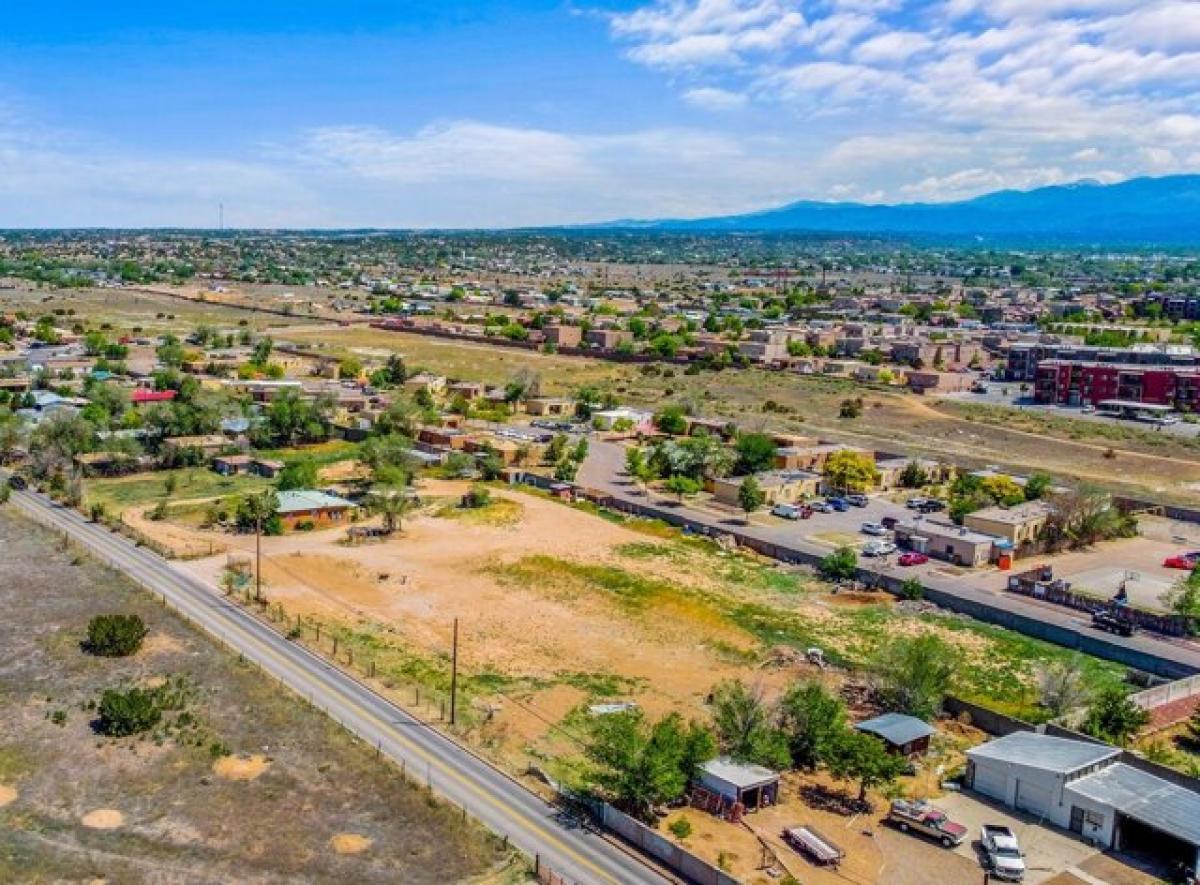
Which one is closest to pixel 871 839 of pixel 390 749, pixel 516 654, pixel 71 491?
pixel 390 749

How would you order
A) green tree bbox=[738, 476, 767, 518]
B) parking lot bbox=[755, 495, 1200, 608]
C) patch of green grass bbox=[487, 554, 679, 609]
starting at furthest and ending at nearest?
green tree bbox=[738, 476, 767, 518] < parking lot bbox=[755, 495, 1200, 608] < patch of green grass bbox=[487, 554, 679, 609]

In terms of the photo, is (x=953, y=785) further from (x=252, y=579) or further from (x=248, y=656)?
(x=252, y=579)

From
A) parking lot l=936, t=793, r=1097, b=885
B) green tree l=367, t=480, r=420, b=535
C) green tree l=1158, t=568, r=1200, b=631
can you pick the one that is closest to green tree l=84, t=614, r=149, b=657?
green tree l=367, t=480, r=420, b=535

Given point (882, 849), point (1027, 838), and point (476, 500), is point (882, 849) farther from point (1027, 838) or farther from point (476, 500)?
point (476, 500)

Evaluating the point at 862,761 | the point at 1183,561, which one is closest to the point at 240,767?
the point at 862,761

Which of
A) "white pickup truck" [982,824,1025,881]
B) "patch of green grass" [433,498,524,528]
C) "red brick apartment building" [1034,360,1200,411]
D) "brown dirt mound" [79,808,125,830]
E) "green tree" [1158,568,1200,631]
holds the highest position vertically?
"red brick apartment building" [1034,360,1200,411]

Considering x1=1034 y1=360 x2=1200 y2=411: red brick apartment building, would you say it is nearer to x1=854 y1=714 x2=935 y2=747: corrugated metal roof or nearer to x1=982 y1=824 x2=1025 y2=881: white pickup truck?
x1=854 y1=714 x2=935 y2=747: corrugated metal roof
